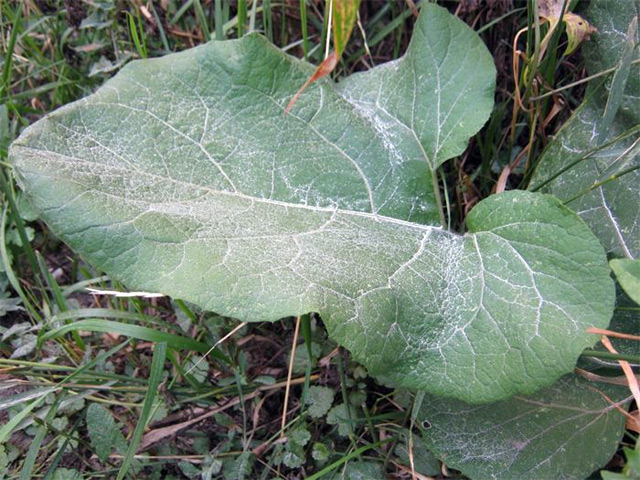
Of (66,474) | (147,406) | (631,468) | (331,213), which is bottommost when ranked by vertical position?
(66,474)


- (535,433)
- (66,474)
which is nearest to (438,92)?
(535,433)

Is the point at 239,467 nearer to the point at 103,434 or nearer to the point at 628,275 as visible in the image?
the point at 103,434

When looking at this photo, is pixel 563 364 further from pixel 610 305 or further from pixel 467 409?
pixel 467 409

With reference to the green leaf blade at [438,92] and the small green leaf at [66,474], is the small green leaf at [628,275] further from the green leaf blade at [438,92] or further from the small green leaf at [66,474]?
the small green leaf at [66,474]

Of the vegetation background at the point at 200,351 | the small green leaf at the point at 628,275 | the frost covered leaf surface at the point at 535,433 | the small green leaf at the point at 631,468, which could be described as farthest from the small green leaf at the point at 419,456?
the small green leaf at the point at 628,275

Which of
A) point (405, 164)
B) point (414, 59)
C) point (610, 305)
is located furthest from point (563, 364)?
point (414, 59)

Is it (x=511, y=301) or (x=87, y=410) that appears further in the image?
(x=87, y=410)
